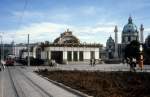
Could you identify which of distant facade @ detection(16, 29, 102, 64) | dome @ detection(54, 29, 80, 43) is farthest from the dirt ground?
dome @ detection(54, 29, 80, 43)

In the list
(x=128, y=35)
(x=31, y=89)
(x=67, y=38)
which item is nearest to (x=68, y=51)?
(x=67, y=38)

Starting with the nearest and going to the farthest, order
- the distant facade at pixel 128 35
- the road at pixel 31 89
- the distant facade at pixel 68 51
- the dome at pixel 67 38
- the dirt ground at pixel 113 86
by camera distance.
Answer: the dirt ground at pixel 113 86 < the road at pixel 31 89 < the distant facade at pixel 68 51 < the dome at pixel 67 38 < the distant facade at pixel 128 35

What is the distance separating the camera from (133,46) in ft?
273

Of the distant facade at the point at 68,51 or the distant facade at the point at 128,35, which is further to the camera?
the distant facade at the point at 128,35

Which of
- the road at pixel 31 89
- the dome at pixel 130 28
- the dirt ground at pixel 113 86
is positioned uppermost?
the dome at pixel 130 28

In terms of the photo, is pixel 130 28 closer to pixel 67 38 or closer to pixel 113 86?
pixel 67 38

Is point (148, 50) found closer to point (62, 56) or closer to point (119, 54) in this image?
point (62, 56)

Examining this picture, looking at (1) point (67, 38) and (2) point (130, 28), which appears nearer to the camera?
(1) point (67, 38)

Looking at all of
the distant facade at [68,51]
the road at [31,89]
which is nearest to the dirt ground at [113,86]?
the road at [31,89]

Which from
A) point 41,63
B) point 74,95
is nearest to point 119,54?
point 41,63

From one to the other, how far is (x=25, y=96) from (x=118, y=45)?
15361 cm

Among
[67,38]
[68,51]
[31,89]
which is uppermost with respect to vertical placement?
[67,38]

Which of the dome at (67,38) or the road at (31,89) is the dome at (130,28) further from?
the road at (31,89)

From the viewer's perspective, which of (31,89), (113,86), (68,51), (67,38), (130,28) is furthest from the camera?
(130,28)
